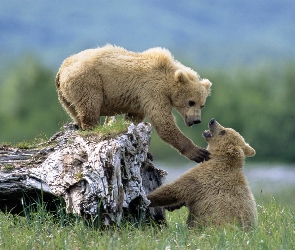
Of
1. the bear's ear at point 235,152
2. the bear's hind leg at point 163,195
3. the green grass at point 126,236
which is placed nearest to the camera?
the green grass at point 126,236

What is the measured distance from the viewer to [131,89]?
31.5ft

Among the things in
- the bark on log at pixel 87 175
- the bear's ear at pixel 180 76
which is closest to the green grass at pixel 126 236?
the bark on log at pixel 87 175

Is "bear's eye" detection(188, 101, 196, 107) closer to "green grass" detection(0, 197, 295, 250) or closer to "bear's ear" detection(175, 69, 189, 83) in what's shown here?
"bear's ear" detection(175, 69, 189, 83)

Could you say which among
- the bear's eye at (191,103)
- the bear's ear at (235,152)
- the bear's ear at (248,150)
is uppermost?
the bear's eye at (191,103)

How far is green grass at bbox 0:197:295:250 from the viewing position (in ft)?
22.8

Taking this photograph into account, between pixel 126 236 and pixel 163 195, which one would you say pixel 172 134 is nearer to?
pixel 163 195

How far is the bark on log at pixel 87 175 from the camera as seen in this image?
7.41 m

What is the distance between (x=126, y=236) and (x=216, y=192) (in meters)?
1.43

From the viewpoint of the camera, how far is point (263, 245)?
6777 mm

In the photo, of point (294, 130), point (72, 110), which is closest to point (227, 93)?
point (294, 130)

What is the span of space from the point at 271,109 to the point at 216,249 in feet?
138

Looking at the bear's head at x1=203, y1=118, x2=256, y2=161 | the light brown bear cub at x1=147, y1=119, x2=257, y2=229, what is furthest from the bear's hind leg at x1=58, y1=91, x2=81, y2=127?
the light brown bear cub at x1=147, y1=119, x2=257, y2=229

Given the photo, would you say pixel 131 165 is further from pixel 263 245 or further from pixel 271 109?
pixel 271 109

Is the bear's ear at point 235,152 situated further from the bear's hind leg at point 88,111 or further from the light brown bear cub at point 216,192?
the bear's hind leg at point 88,111
